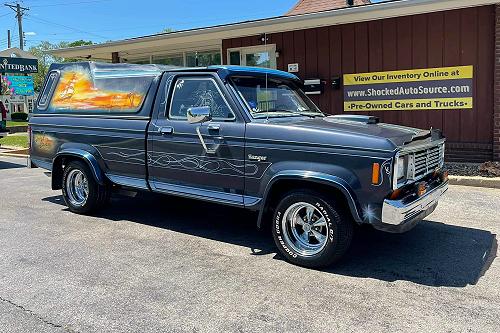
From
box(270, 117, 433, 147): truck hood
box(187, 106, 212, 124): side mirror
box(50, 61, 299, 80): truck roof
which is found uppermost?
box(50, 61, 299, 80): truck roof

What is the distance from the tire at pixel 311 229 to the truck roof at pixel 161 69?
5.19 ft

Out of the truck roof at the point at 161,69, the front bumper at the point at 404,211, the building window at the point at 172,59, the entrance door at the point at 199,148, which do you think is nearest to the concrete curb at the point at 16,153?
the building window at the point at 172,59

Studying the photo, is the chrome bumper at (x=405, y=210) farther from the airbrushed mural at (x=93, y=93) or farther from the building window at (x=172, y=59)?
the building window at (x=172, y=59)

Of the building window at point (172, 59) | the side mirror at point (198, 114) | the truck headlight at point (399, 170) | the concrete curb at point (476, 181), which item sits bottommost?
the concrete curb at point (476, 181)

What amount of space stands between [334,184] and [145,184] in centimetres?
257

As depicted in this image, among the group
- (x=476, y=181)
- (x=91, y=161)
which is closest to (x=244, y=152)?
(x=91, y=161)

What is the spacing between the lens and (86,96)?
6.53 metres

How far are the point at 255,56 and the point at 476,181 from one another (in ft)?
20.8

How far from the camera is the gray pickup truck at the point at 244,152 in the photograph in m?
4.24

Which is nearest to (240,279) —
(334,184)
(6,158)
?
(334,184)

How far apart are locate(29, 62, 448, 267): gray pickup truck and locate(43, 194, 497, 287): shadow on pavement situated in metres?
0.35

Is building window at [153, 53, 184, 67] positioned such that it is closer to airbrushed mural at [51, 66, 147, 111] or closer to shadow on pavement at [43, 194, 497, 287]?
airbrushed mural at [51, 66, 147, 111]

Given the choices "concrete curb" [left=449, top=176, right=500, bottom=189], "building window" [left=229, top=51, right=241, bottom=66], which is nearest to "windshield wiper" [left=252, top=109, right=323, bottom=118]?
"concrete curb" [left=449, top=176, right=500, bottom=189]

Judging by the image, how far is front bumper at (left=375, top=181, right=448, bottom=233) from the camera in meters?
4.06
